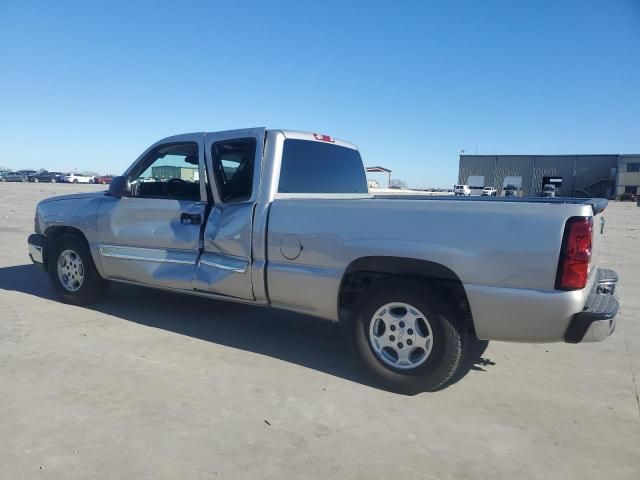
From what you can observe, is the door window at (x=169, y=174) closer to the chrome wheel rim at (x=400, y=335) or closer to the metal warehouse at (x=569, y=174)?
the chrome wheel rim at (x=400, y=335)

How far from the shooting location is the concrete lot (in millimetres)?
2623

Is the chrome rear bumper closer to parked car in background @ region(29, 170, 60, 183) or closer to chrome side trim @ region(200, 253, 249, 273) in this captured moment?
chrome side trim @ region(200, 253, 249, 273)

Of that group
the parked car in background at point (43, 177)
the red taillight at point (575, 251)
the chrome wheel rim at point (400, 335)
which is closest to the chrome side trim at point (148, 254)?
the chrome wheel rim at point (400, 335)

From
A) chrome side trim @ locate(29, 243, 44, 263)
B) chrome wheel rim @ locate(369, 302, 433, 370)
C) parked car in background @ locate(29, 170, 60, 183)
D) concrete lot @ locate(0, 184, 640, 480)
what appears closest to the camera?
concrete lot @ locate(0, 184, 640, 480)

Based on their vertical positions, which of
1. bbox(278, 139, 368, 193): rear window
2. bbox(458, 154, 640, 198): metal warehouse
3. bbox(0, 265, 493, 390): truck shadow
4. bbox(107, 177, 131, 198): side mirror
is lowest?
bbox(0, 265, 493, 390): truck shadow

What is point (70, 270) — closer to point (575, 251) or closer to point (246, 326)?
point (246, 326)

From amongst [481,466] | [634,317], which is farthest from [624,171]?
[481,466]

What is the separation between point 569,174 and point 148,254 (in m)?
75.5

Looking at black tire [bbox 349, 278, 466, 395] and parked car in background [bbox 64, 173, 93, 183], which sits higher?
parked car in background [bbox 64, 173, 93, 183]

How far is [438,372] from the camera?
3.40 m

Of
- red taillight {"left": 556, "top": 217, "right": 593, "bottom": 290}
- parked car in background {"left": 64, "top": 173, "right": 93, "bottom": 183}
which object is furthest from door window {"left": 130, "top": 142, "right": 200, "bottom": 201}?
parked car in background {"left": 64, "top": 173, "right": 93, "bottom": 183}

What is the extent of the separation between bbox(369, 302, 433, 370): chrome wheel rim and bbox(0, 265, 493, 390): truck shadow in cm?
28

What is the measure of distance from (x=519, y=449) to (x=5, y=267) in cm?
811

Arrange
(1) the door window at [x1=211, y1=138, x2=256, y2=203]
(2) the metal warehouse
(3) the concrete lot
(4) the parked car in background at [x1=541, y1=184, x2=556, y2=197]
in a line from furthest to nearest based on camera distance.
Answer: (2) the metal warehouse
(4) the parked car in background at [x1=541, y1=184, x2=556, y2=197]
(1) the door window at [x1=211, y1=138, x2=256, y2=203]
(3) the concrete lot
